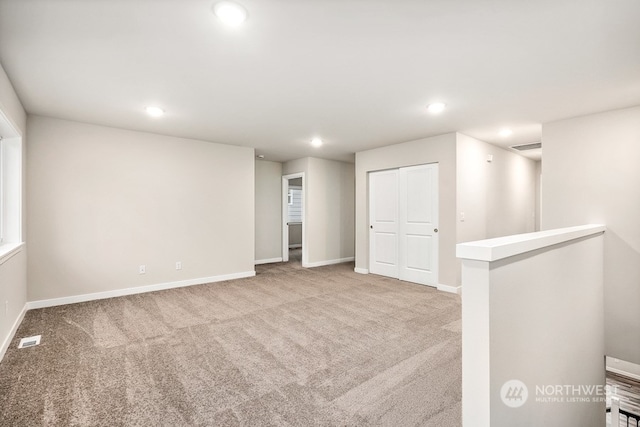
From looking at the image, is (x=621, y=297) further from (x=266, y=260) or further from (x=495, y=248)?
(x=266, y=260)

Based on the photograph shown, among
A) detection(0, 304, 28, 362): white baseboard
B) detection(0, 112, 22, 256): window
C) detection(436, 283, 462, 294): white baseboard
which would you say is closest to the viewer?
detection(0, 304, 28, 362): white baseboard

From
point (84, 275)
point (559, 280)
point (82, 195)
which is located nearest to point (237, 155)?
point (82, 195)

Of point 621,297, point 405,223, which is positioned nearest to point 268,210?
point 405,223

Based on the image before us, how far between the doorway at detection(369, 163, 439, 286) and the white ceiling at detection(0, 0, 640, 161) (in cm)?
141

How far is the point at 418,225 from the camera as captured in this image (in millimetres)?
5145

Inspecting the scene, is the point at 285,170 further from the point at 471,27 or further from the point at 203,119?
the point at 471,27

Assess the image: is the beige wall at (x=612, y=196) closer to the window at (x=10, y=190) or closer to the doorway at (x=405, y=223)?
the doorway at (x=405, y=223)

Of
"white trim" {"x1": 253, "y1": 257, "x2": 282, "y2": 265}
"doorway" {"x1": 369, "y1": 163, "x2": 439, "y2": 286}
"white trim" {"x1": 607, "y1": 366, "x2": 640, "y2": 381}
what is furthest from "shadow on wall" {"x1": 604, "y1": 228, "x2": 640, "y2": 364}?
"white trim" {"x1": 253, "y1": 257, "x2": 282, "y2": 265}

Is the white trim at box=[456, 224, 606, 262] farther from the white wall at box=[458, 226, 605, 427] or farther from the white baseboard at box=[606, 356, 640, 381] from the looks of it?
the white baseboard at box=[606, 356, 640, 381]

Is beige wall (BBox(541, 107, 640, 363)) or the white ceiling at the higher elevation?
the white ceiling

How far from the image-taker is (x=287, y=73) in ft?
8.55

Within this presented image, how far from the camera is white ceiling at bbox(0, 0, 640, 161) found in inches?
71.1

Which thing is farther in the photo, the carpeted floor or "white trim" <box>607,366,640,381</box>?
"white trim" <box>607,366,640,381</box>

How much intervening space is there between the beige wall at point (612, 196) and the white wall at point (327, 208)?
4198 millimetres
